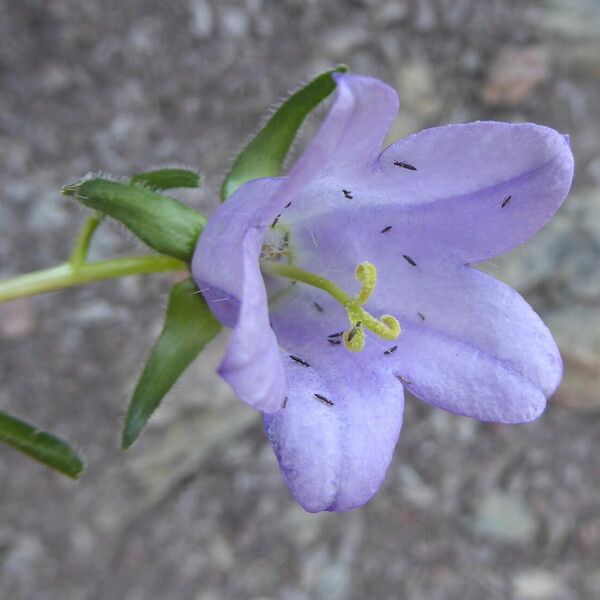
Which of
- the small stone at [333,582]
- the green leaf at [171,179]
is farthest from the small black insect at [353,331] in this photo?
the small stone at [333,582]

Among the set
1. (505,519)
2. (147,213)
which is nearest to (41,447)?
(147,213)

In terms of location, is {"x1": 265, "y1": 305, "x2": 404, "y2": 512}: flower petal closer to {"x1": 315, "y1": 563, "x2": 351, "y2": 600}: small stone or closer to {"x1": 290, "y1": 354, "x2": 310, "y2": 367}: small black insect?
{"x1": 290, "y1": 354, "x2": 310, "y2": 367}: small black insect

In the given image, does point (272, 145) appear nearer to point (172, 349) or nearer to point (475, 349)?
point (172, 349)

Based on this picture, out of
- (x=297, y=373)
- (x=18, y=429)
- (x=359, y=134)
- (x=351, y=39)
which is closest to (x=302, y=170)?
(x=359, y=134)

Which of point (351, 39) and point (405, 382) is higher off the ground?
point (405, 382)

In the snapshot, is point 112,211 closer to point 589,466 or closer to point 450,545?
point 450,545

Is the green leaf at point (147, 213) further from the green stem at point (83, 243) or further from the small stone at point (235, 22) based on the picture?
the small stone at point (235, 22)

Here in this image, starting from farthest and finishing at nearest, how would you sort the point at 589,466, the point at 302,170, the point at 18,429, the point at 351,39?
the point at 589,466 < the point at 351,39 < the point at 18,429 < the point at 302,170
